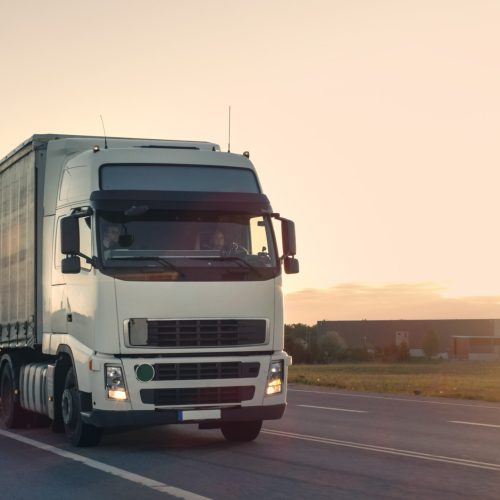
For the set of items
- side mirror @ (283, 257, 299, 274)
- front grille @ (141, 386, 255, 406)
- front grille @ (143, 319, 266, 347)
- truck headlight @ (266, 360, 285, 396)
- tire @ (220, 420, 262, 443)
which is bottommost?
tire @ (220, 420, 262, 443)

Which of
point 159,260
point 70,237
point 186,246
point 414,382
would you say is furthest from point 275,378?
point 414,382

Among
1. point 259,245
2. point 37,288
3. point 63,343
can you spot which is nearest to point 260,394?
point 259,245

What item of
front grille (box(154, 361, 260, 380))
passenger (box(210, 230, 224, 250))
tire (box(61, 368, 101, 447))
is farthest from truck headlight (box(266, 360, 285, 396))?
tire (box(61, 368, 101, 447))

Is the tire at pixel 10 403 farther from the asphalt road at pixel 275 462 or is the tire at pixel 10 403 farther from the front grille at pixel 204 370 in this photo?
the front grille at pixel 204 370

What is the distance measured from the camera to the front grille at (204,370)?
1314 centimetres

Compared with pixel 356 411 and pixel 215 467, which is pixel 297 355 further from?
pixel 215 467

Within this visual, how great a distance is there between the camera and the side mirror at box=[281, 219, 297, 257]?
1364 centimetres

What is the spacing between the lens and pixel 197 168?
46.2 ft

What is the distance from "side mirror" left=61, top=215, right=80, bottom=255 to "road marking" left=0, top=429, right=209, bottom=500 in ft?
7.91

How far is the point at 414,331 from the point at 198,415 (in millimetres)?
150589

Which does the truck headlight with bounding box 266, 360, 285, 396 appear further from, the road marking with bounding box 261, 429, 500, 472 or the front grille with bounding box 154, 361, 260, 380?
the road marking with bounding box 261, 429, 500, 472

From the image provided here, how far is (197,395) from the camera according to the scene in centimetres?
1329

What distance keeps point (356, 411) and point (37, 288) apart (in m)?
8.14

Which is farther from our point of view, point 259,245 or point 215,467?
point 259,245
